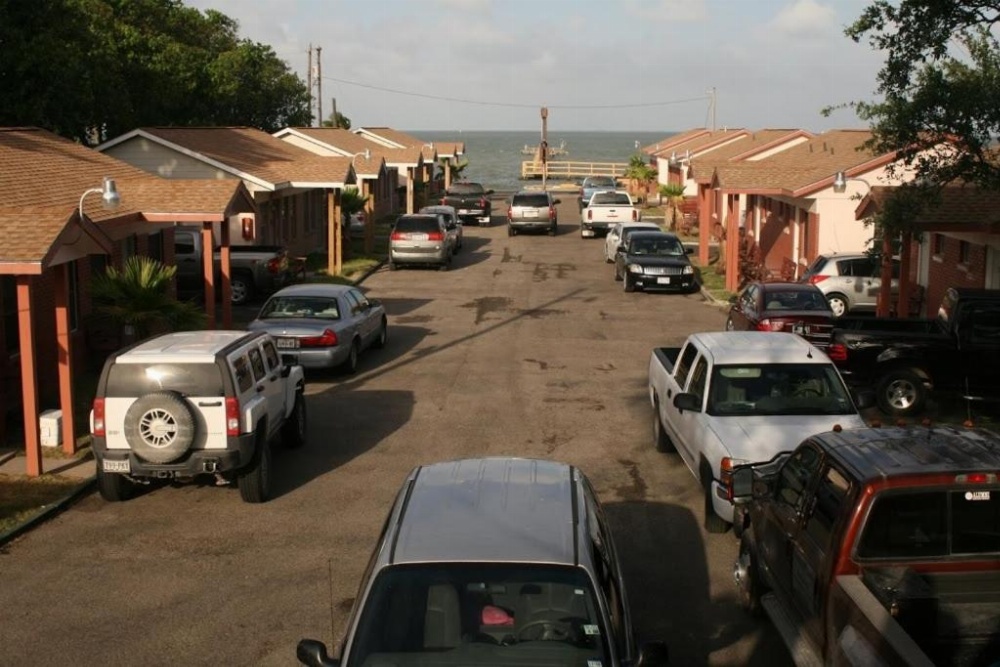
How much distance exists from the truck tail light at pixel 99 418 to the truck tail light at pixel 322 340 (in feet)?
25.4

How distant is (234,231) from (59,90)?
596cm

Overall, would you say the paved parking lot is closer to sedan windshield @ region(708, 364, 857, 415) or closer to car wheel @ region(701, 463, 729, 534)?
car wheel @ region(701, 463, 729, 534)

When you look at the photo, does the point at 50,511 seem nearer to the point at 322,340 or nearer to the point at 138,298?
the point at 138,298

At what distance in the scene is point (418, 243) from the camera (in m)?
38.2

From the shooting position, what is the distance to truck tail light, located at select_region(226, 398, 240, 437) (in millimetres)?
12492

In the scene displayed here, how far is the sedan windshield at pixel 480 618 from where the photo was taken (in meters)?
6.01

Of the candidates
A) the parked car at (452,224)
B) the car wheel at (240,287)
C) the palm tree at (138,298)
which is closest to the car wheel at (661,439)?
the palm tree at (138,298)

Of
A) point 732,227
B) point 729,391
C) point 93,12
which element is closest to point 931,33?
point 729,391

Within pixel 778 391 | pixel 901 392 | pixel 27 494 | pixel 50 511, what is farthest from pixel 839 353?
pixel 27 494

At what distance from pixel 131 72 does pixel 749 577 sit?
1551 inches

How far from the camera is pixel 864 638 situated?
6309 mm

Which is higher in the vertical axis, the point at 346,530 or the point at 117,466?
the point at 117,466

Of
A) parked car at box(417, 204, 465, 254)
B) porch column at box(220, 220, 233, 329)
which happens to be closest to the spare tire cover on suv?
porch column at box(220, 220, 233, 329)

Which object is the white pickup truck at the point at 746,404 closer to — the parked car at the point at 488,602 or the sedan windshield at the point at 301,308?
the parked car at the point at 488,602
